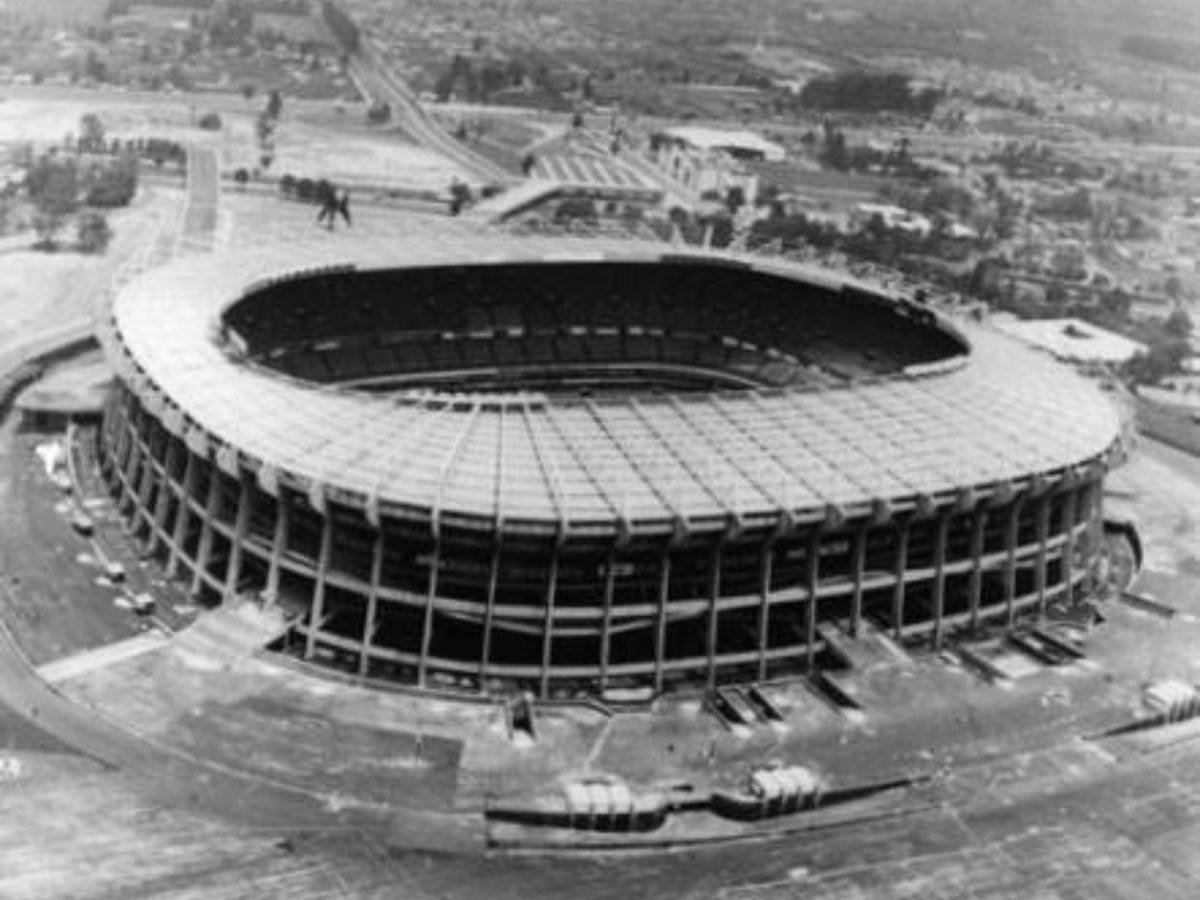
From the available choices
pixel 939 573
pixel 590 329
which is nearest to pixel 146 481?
pixel 939 573

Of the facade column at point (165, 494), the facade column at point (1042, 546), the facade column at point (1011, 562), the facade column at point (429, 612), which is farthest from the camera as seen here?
the facade column at point (1042, 546)

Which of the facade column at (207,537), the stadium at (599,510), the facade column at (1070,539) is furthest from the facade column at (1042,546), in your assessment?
the facade column at (207,537)

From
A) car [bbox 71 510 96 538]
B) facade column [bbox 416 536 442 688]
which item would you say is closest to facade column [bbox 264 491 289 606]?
facade column [bbox 416 536 442 688]

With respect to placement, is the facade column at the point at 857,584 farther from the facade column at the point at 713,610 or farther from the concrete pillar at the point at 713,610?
the concrete pillar at the point at 713,610

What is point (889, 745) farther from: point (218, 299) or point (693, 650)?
point (218, 299)

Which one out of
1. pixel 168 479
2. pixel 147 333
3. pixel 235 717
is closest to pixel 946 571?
pixel 235 717

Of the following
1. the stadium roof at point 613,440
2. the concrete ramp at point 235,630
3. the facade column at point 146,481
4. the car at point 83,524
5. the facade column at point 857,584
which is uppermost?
the stadium roof at point 613,440
